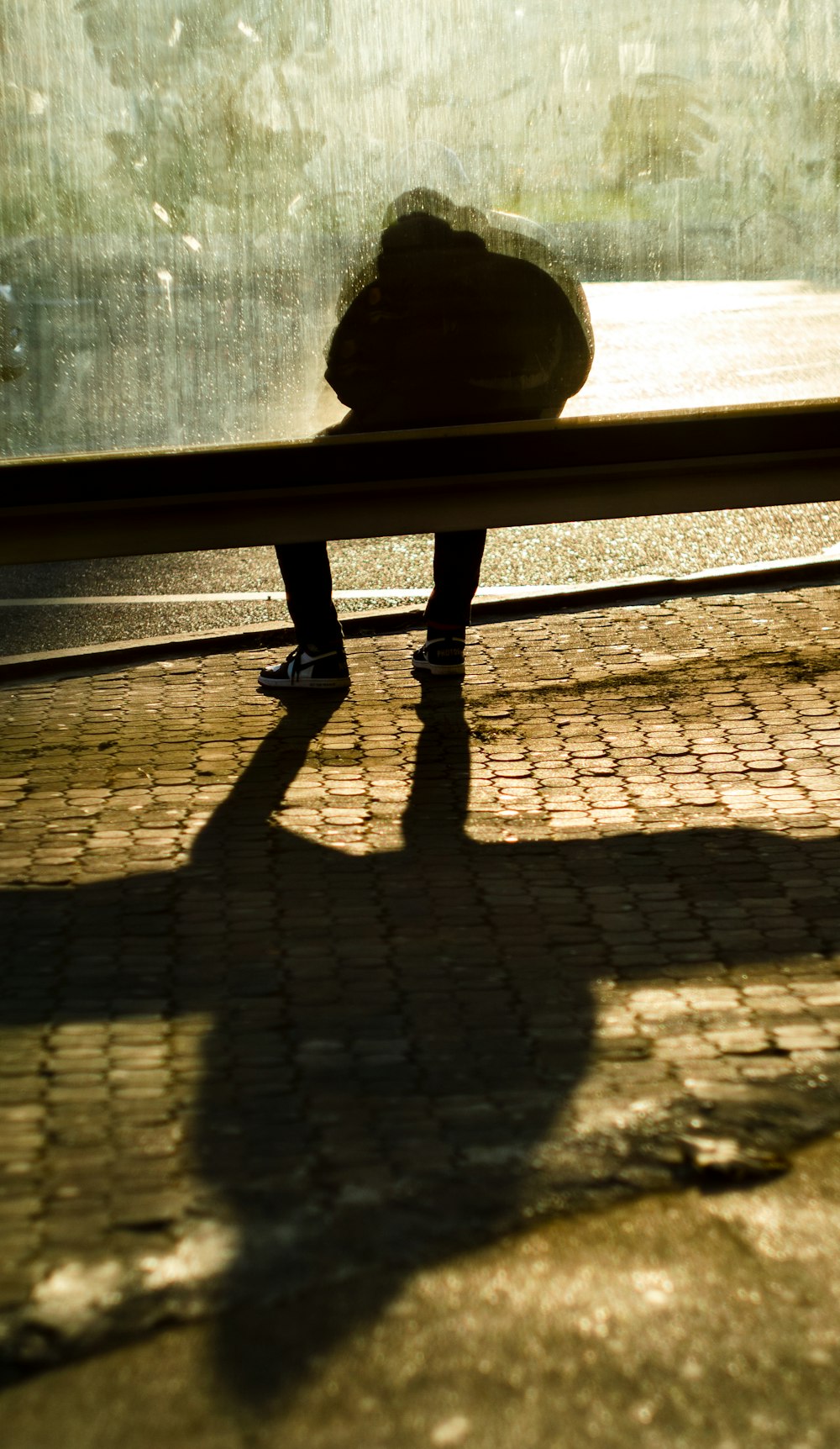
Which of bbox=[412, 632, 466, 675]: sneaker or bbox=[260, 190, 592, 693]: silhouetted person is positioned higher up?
bbox=[260, 190, 592, 693]: silhouetted person

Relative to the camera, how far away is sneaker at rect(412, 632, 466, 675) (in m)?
6.00

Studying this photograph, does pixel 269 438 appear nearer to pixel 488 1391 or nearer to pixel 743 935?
pixel 743 935

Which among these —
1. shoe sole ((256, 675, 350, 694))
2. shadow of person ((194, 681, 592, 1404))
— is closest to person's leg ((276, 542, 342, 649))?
shoe sole ((256, 675, 350, 694))

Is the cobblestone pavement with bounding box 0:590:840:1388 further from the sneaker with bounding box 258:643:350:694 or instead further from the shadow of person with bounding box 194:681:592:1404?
the sneaker with bounding box 258:643:350:694

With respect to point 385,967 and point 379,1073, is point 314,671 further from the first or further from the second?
point 379,1073

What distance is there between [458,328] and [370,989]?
205 centimetres

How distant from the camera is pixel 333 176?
4.48 m

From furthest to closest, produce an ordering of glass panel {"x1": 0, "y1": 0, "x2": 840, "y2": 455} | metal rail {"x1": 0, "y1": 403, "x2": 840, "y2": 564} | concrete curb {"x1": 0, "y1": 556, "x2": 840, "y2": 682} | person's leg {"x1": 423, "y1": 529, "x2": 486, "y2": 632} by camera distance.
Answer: concrete curb {"x1": 0, "y1": 556, "x2": 840, "y2": 682}
person's leg {"x1": 423, "y1": 529, "x2": 486, "y2": 632}
metal rail {"x1": 0, "y1": 403, "x2": 840, "y2": 564}
glass panel {"x1": 0, "y1": 0, "x2": 840, "y2": 455}

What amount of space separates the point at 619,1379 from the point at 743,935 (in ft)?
5.41

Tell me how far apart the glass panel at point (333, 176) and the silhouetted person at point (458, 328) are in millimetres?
50

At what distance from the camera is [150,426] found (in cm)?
466

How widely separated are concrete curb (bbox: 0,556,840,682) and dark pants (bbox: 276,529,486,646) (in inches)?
32.8

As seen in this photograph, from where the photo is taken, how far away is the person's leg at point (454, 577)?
5.83 m

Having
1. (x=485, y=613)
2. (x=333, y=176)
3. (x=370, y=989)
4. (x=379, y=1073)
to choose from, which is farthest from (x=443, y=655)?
(x=379, y=1073)
